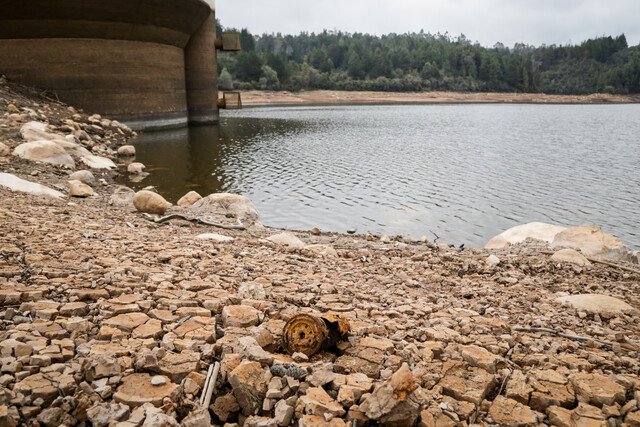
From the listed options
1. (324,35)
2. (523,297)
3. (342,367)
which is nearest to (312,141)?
(523,297)

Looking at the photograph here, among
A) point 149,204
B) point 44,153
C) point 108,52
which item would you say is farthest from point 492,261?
point 108,52

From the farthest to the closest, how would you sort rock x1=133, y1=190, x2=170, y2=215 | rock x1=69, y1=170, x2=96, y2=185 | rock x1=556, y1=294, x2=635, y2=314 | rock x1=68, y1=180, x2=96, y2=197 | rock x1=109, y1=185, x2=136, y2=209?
rock x1=69, y1=170, x2=96, y2=185
rock x1=68, y1=180, x2=96, y2=197
rock x1=109, y1=185, x2=136, y2=209
rock x1=133, y1=190, x2=170, y2=215
rock x1=556, y1=294, x2=635, y2=314

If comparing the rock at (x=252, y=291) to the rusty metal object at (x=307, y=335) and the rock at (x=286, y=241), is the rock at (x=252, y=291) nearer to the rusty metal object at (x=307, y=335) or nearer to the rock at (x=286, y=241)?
the rusty metal object at (x=307, y=335)

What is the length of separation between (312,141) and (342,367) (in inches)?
860

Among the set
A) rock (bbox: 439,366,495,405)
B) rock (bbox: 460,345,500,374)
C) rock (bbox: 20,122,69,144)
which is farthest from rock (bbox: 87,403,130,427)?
rock (bbox: 20,122,69,144)

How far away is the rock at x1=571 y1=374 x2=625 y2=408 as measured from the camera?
2830 millimetres

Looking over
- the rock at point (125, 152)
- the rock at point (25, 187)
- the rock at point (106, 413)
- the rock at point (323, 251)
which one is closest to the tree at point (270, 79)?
the rock at point (125, 152)

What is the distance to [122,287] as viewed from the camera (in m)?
3.76

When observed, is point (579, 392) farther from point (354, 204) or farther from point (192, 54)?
point (192, 54)

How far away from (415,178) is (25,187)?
1121 centimetres

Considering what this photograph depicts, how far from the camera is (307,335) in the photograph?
120 inches

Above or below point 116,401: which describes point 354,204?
below

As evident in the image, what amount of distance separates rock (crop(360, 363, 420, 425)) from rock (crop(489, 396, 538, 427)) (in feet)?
1.80

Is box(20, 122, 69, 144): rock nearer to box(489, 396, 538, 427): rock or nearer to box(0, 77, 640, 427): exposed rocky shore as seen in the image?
box(0, 77, 640, 427): exposed rocky shore
